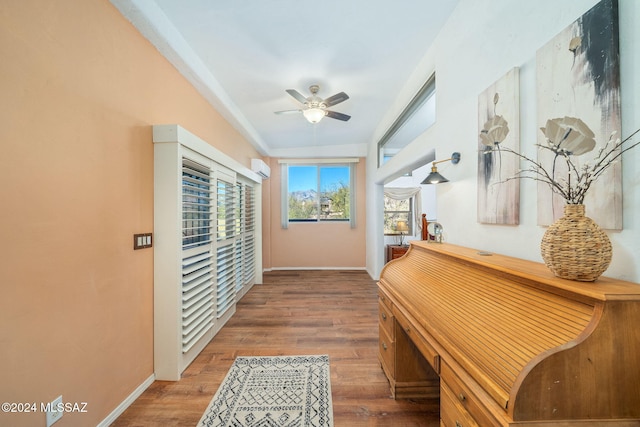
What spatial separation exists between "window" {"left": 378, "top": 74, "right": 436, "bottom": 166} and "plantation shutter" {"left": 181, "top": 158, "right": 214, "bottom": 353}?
2.59 metres

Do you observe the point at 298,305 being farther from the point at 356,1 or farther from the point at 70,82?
the point at 356,1

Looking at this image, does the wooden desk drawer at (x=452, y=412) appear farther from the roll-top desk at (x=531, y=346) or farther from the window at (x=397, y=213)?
the window at (x=397, y=213)

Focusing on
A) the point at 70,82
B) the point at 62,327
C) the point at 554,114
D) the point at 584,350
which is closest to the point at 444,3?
the point at 554,114

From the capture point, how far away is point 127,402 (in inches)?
68.4

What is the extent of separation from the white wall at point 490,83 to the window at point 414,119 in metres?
0.21

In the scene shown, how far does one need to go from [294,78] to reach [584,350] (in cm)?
324

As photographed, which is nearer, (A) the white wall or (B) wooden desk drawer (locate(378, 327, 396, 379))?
(A) the white wall

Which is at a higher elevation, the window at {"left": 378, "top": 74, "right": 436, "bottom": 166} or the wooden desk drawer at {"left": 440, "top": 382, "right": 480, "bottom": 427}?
the window at {"left": 378, "top": 74, "right": 436, "bottom": 166}

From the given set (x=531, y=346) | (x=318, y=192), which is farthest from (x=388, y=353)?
(x=318, y=192)

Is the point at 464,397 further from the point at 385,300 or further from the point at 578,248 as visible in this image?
the point at 385,300

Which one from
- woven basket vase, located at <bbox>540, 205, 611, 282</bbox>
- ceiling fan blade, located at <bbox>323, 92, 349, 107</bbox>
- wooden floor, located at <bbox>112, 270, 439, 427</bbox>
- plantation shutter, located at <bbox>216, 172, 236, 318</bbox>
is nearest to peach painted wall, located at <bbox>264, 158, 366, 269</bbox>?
wooden floor, located at <bbox>112, 270, 439, 427</bbox>

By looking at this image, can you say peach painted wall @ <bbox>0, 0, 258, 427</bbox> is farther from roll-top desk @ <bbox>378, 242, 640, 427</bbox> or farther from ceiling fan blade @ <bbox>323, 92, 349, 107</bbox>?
roll-top desk @ <bbox>378, 242, 640, 427</bbox>

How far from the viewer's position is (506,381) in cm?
81

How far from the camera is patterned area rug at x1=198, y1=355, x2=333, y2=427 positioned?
165cm
